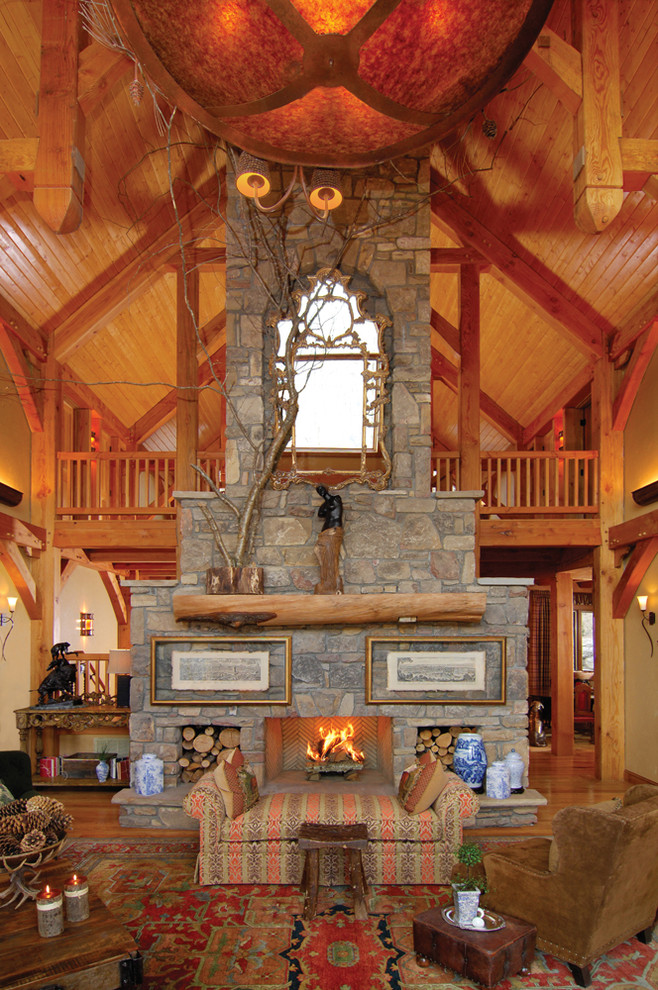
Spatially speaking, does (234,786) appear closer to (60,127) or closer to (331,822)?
(331,822)

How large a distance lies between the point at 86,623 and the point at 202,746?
737cm

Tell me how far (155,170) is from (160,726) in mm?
6088

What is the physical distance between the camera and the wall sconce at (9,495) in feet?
25.0

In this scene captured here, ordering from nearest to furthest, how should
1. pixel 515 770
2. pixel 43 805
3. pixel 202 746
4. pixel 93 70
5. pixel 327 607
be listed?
pixel 43 805 → pixel 93 70 → pixel 327 607 → pixel 515 770 → pixel 202 746

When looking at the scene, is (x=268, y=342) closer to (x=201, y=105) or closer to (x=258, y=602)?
(x=258, y=602)

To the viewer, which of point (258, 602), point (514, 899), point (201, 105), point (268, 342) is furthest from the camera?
point (268, 342)

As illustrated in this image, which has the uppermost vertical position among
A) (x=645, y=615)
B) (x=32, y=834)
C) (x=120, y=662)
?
(x=645, y=615)

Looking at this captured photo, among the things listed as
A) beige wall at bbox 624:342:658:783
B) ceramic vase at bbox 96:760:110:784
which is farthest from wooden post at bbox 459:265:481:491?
ceramic vase at bbox 96:760:110:784

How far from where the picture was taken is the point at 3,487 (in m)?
7.60

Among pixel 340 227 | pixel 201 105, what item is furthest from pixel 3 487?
pixel 201 105

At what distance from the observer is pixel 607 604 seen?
27.1ft

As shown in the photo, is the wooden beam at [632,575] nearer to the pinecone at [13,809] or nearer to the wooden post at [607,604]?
the wooden post at [607,604]

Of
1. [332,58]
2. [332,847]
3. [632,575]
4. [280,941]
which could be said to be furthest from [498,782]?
[332,58]

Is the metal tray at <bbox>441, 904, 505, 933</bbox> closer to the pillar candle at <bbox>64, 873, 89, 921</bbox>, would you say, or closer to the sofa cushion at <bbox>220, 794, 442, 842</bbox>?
the sofa cushion at <bbox>220, 794, 442, 842</bbox>
